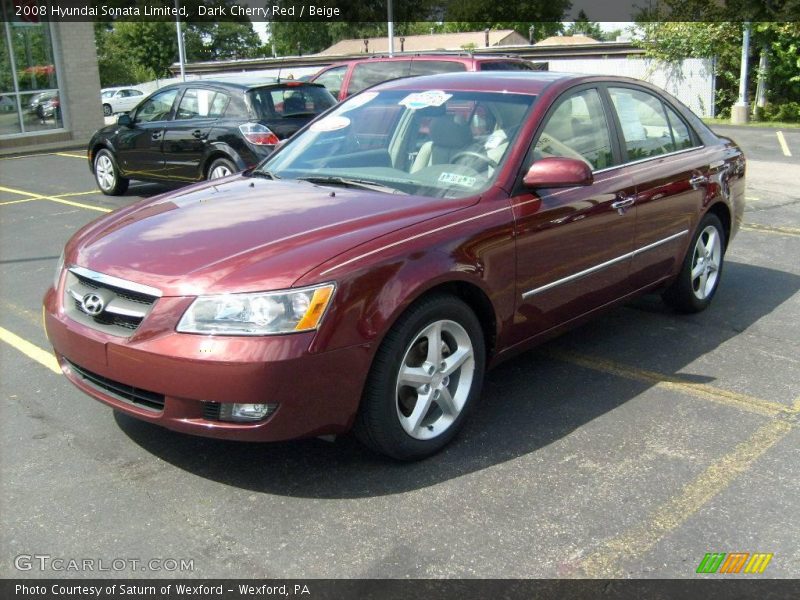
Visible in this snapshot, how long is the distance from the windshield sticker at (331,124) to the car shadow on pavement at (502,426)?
1694 mm

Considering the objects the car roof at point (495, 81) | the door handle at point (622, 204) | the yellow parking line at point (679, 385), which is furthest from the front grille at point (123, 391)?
the door handle at point (622, 204)

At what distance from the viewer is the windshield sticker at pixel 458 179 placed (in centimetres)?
412

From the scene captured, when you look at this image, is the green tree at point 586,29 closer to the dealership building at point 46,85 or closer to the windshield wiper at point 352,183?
the dealership building at point 46,85

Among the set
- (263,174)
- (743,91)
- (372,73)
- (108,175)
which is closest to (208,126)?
(108,175)

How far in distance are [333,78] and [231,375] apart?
38.1ft

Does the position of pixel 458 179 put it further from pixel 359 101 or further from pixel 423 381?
pixel 359 101

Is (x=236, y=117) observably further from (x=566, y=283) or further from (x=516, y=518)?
(x=516, y=518)

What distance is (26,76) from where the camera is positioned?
1895cm

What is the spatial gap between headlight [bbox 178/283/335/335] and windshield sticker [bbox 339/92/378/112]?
2.14 meters

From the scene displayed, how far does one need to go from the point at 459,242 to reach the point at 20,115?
17867mm

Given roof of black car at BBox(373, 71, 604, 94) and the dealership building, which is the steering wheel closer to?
roof of black car at BBox(373, 71, 604, 94)

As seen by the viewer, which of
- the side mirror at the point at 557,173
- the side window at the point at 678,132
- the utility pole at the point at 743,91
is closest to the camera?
the side mirror at the point at 557,173

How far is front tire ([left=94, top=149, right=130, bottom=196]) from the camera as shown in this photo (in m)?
11.5

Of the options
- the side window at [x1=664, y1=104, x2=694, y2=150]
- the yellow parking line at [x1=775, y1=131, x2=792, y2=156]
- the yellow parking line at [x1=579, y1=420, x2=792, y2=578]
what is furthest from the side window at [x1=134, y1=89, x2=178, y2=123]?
the yellow parking line at [x1=775, y1=131, x2=792, y2=156]
